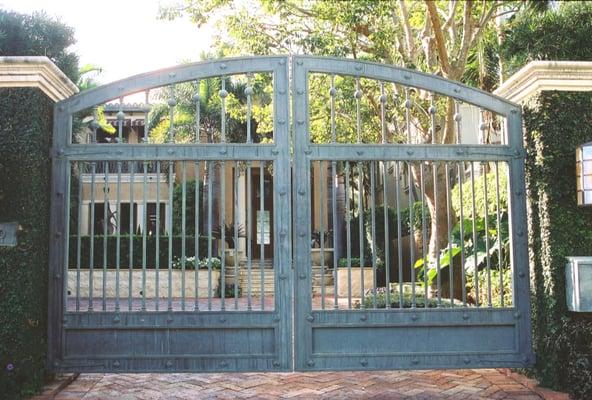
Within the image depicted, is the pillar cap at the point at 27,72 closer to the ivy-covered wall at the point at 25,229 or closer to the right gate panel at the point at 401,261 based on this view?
the ivy-covered wall at the point at 25,229

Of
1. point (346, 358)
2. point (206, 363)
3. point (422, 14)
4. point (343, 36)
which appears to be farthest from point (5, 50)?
point (422, 14)

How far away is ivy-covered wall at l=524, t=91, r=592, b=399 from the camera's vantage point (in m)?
4.46

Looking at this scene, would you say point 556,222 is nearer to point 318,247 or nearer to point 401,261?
point 401,261

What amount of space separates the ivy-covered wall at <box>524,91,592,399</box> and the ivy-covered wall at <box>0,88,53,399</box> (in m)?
4.00

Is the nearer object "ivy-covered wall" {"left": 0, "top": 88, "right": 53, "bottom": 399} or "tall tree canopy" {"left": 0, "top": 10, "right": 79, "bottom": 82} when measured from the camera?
"ivy-covered wall" {"left": 0, "top": 88, "right": 53, "bottom": 399}

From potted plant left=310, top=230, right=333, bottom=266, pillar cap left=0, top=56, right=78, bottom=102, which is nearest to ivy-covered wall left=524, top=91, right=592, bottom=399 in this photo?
potted plant left=310, top=230, right=333, bottom=266

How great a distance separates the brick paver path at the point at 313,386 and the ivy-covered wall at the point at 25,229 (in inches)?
16.9

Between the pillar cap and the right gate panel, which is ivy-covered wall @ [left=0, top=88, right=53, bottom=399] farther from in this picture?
the right gate panel

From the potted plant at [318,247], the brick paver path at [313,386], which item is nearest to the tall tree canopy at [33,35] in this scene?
the potted plant at [318,247]

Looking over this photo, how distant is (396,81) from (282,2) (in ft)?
24.3

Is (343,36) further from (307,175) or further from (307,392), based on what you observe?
(307,392)

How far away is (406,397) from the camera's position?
446cm

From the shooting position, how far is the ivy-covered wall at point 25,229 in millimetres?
4336

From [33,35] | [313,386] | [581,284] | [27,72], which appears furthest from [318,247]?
[27,72]
